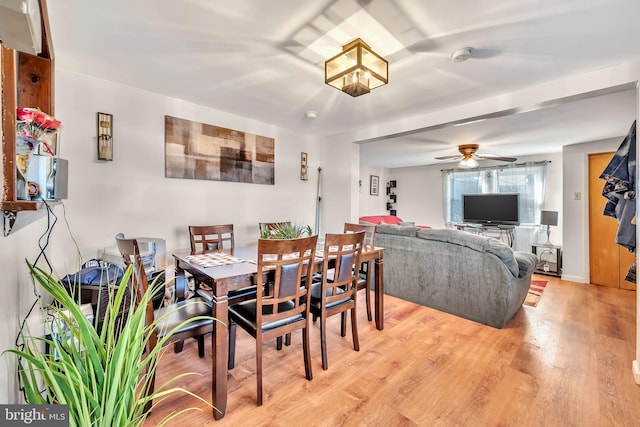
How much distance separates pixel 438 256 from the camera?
9.78 feet

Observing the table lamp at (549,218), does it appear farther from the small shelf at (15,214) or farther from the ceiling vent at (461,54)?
the small shelf at (15,214)

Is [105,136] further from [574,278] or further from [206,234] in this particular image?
[574,278]

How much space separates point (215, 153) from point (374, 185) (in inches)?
197

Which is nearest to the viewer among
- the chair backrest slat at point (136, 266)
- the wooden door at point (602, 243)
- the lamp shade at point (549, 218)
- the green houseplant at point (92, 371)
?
the green houseplant at point (92, 371)

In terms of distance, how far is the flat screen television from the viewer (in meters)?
5.68

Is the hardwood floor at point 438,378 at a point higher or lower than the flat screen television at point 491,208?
lower

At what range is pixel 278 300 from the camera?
169 cm

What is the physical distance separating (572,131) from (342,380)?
4387 millimetres

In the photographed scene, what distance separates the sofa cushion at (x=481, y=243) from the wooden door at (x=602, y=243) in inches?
102

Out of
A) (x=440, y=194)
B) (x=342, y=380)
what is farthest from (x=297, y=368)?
(x=440, y=194)

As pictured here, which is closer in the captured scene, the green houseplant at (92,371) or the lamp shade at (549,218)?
the green houseplant at (92,371)

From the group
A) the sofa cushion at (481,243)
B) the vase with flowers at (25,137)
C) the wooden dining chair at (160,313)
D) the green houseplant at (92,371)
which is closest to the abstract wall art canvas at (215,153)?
the wooden dining chair at (160,313)

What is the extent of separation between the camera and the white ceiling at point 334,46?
5.15ft

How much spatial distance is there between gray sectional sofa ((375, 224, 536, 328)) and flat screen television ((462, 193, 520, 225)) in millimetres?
3014
